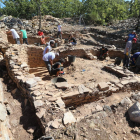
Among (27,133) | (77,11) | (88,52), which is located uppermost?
(77,11)

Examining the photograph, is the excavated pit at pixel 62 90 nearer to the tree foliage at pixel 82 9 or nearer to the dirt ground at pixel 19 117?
the dirt ground at pixel 19 117

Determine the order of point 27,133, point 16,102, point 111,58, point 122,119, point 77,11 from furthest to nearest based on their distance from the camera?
point 77,11 < point 111,58 < point 16,102 < point 122,119 < point 27,133

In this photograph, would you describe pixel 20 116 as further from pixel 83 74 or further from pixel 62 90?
pixel 83 74

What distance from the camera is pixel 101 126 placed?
7.04 ft

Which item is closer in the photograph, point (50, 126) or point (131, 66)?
point (50, 126)

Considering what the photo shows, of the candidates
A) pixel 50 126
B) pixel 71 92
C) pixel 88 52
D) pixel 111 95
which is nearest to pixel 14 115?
pixel 50 126

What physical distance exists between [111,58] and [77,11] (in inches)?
806

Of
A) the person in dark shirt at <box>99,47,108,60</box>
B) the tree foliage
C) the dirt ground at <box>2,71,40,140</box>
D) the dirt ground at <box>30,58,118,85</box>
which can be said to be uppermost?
the tree foliage

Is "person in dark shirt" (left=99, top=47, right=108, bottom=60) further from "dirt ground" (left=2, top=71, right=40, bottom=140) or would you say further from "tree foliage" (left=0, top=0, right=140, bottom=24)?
"tree foliage" (left=0, top=0, right=140, bottom=24)

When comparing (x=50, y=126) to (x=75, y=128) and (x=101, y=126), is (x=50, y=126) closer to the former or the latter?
(x=75, y=128)

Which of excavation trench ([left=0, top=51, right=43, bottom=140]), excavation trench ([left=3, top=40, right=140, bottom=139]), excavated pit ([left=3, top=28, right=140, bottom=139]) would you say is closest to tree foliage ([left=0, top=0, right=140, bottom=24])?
excavation trench ([left=3, top=40, right=140, bottom=139])

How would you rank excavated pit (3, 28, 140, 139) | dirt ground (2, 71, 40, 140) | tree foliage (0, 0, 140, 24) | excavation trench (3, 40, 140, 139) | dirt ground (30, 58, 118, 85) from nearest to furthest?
dirt ground (2, 71, 40, 140), excavated pit (3, 28, 140, 139), excavation trench (3, 40, 140, 139), dirt ground (30, 58, 118, 85), tree foliage (0, 0, 140, 24)

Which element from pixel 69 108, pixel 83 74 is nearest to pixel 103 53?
pixel 83 74

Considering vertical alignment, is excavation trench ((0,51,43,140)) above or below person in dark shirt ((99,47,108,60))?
below
